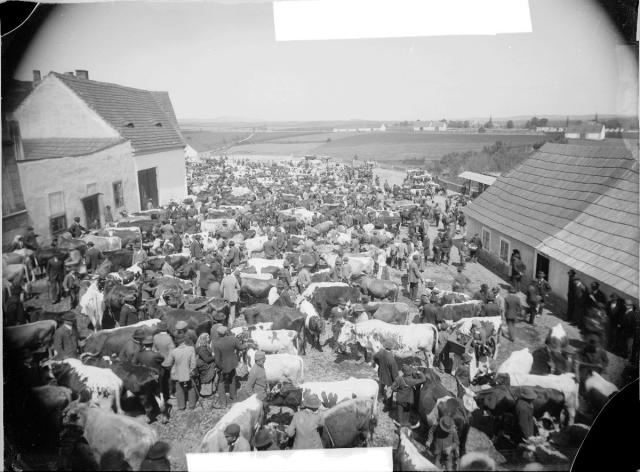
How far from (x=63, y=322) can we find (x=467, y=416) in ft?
20.9

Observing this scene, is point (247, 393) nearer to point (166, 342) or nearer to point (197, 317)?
point (166, 342)

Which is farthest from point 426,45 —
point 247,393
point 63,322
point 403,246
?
point 63,322

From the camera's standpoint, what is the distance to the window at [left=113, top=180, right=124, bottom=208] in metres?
7.88

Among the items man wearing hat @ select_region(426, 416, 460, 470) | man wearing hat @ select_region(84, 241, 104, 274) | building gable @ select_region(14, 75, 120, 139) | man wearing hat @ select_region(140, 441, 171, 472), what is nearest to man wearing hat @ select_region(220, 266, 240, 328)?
man wearing hat @ select_region(84, 241, 104, 274)

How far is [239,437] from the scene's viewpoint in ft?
18.7

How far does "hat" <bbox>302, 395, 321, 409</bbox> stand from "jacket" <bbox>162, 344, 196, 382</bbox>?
1.83 metres

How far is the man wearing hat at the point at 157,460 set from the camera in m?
5.52

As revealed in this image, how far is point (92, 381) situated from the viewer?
621cm

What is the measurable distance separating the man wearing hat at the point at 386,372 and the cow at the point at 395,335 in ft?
2.78

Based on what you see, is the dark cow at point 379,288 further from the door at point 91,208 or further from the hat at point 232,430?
the door at point 91,208

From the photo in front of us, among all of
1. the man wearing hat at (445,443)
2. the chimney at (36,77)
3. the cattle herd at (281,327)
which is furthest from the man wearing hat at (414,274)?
the chimney at (36,77)

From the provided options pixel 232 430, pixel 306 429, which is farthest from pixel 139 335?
A: pixel 306 429

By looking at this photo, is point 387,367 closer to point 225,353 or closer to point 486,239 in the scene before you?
point 225,353

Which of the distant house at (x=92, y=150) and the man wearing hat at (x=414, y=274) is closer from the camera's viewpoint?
the distant house at (x=92, y=150)
